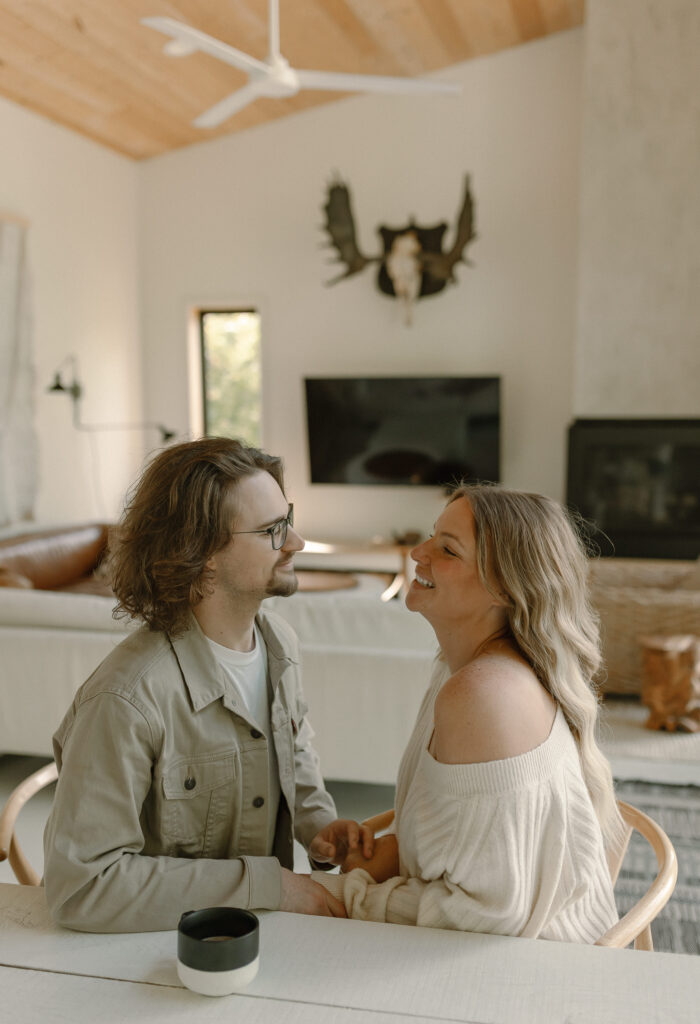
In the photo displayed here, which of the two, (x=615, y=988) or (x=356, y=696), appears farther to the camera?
(x=356, y=696)

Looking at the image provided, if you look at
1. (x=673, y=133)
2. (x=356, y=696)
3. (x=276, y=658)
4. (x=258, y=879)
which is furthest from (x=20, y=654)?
(x=673, y=133)

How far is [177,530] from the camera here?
4.40ft

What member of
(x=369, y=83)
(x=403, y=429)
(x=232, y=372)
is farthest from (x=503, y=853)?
(x=232, y=372)

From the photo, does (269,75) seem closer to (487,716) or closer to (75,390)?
(75,390)

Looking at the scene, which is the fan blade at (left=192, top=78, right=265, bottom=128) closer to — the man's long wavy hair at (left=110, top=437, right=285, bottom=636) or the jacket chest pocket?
the man's long wavy hair at (left=110, top=437, right=285, bottom=636)

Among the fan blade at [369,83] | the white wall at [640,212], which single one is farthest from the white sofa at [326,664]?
the white wall at [640,212]

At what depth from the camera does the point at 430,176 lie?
6.86 metres

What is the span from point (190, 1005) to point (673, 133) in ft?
20.2

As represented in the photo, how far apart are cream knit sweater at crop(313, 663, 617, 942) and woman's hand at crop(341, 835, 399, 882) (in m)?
0.12

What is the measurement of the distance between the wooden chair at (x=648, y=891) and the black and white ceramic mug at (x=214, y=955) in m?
0.46

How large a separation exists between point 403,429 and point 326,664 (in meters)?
4.16

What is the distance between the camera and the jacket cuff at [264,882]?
1.21 meters

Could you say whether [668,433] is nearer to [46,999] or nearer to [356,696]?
[356,696]

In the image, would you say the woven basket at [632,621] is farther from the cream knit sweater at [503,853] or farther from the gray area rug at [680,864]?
the cream knit sweater at [503,853]
